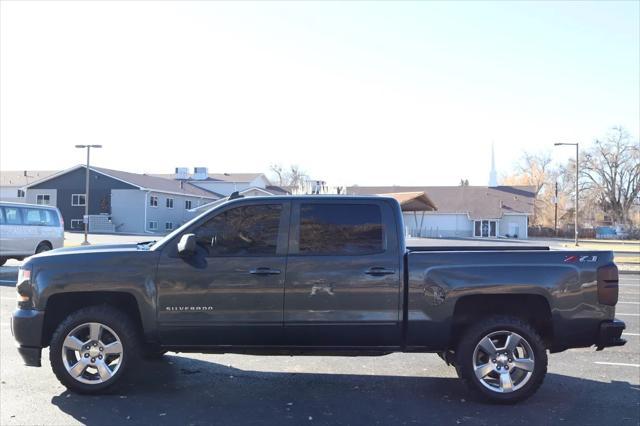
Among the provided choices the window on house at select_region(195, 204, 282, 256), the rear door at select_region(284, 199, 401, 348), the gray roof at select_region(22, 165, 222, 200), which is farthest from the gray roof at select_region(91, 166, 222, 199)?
the rear door at select_region(284, 199, 401, 348)

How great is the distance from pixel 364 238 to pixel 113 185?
161 ft

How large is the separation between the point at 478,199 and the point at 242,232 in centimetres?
5993

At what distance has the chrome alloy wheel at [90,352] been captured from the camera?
17.5 ft

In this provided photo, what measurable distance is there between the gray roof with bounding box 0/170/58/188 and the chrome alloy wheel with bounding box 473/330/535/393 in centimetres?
6557

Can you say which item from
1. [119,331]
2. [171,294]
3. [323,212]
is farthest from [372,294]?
[119,331]

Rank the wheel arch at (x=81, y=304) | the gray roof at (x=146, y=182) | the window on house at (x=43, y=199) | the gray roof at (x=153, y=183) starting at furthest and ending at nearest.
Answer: the window on house at (x=43, y=199) < the gray roof at (x=153, y=183) < the gray roof at (x=146, y=182) < the wheel arch at (x=81, y=304)

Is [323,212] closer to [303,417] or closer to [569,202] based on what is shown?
[303,417]

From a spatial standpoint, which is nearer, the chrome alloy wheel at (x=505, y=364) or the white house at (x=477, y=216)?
the chrome alloy wheel at (x=505, y=364)

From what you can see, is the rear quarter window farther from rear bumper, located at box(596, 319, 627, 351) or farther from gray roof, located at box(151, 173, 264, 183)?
gray roof, located at box(151, 173, 264, 183)

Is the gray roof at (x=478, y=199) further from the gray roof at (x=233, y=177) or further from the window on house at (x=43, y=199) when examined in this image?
the window on house at (x=43, y=199)

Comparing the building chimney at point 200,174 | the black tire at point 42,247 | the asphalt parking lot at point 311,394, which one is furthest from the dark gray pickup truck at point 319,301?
the building chimney at point 200,174

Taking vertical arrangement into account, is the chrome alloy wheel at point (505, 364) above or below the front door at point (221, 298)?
below

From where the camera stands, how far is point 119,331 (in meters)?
5.32

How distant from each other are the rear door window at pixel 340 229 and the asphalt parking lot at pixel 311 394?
1.45 metres
